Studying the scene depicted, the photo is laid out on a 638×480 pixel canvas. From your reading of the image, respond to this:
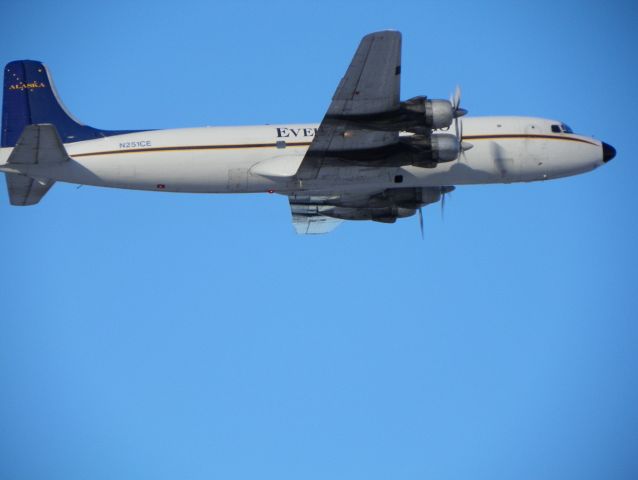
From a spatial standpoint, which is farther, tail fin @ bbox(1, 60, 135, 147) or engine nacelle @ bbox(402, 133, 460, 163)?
tail fin @ bbox(1, 60, 135, 147)

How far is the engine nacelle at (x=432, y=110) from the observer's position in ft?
131

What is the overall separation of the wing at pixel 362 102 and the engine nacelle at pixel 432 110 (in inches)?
34.8

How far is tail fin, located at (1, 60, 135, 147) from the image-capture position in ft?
145

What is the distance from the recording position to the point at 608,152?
46281 millimetres

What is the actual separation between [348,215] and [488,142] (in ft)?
25.0

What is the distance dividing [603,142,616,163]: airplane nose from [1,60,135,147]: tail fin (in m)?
22.9

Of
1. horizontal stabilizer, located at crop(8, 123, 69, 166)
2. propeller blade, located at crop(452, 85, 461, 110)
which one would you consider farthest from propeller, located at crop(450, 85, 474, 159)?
horizontal stabilizer, located at crop(8, 123, 69, 166)

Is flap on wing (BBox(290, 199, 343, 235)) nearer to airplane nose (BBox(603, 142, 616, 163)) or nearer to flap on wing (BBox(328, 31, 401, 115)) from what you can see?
flap on wing (BBox(328, 31, 401, 115))

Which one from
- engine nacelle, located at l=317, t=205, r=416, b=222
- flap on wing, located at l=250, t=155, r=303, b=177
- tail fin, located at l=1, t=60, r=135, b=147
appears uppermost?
tail fin, located at l=1, t=60, r=135, b=147

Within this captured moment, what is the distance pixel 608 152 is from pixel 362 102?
13976 mm

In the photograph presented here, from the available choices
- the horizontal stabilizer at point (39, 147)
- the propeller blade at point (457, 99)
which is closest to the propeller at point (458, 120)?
the propeller blade at point (457, 99)

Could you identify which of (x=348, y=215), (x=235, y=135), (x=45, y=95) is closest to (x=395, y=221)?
(x=348, y=215)

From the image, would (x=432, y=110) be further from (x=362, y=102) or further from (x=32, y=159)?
(x=32, y=159)

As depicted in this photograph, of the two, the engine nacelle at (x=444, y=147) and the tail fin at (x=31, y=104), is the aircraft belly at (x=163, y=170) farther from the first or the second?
the engine nacelle at (x=444, y=147)
